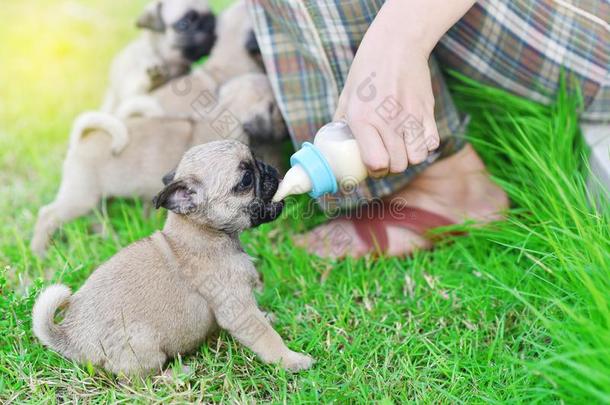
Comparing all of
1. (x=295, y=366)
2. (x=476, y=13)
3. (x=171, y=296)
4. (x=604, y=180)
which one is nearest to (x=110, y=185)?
(x=171, y=296)

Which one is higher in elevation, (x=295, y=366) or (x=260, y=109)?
(x=260, y=109)

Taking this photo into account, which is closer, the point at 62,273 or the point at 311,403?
the point at 311,403

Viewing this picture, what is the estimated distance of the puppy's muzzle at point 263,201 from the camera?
7.38ft

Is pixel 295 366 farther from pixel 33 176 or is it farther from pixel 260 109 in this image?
pixel 33 176

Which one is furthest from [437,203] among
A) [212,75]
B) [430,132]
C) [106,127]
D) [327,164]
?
[212,75]

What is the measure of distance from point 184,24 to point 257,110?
3.96ft

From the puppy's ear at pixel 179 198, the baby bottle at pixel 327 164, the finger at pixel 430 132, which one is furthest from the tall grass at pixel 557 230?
the puppy's ear at pixel 179 198

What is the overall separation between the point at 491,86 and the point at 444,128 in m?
0.32

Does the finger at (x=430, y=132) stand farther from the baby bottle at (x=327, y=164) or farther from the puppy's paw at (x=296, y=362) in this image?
the puppy's paw at (x=296, y=362)

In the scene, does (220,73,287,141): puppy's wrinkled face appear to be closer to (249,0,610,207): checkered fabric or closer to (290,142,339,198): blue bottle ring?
(249,0,610,207): checkered fabric

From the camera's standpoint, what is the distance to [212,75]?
376cm

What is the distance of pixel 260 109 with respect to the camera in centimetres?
322

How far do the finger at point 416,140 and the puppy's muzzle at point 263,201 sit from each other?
0.51m

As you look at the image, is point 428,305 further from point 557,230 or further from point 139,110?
point 139,110
